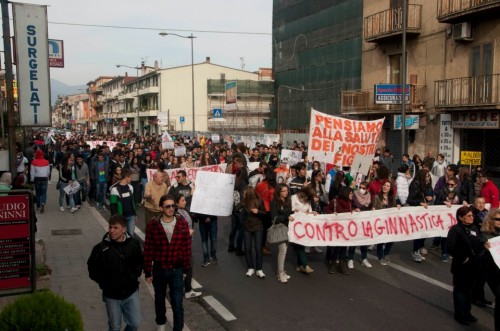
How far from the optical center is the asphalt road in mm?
6180

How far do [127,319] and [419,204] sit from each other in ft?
20.5

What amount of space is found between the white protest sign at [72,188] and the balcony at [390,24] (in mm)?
Answer: 15228

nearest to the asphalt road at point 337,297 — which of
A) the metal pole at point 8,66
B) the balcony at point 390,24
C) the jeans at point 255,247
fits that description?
the jeans at point 255,247

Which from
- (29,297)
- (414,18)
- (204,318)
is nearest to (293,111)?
(414,18)

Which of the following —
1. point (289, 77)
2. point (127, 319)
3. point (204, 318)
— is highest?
point (289, 77)

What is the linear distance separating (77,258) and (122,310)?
14.5ft

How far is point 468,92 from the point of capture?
19.3 meters

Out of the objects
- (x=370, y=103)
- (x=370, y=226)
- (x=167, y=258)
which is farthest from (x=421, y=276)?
(x=370, y=103)

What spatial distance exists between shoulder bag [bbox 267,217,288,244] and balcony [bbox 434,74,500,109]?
13234 mm

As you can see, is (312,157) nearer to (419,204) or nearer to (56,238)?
(419,204)

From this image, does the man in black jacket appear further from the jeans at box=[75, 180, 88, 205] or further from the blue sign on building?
the blue sign on building

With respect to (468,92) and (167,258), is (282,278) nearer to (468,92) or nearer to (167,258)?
(167,258)

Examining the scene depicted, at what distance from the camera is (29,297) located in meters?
3.45

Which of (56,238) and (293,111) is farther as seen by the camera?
(293,111)
